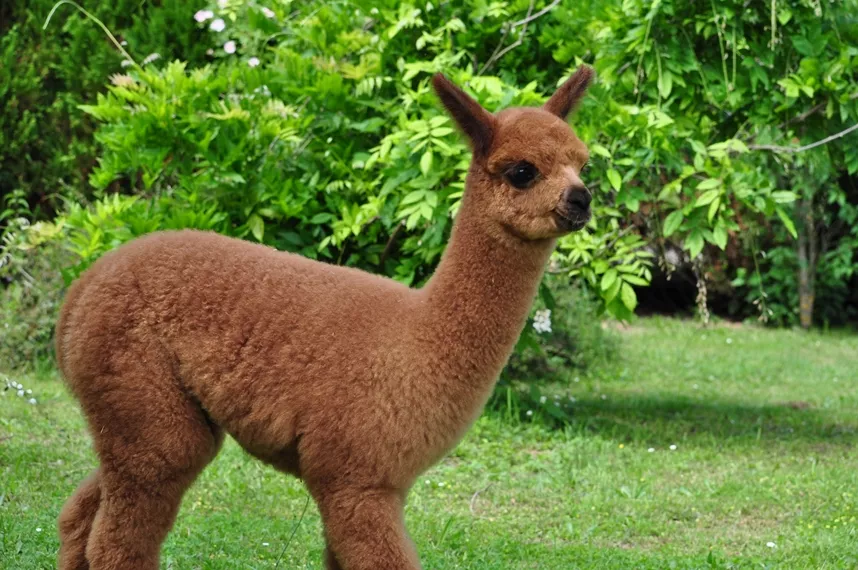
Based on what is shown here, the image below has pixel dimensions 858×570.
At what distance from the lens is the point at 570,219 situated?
3.59 m

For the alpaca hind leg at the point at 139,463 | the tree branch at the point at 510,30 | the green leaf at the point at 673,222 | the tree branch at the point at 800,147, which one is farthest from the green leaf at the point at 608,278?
the alpaca hind leg at the point at 139,463

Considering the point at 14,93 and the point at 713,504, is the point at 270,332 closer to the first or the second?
the point at 713,504

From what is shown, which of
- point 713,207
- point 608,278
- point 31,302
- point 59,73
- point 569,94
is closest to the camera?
point 569,94

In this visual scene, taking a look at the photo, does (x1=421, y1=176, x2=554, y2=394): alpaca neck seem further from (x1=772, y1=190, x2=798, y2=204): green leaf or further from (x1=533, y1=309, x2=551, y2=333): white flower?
(x1=533, y1=309, x2=551, y2=333): white flower

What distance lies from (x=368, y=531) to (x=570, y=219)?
44.1 inches

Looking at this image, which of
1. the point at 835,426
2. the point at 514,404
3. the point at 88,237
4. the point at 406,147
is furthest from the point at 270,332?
the point at 835,426

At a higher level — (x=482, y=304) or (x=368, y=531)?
(x=482, y=304)

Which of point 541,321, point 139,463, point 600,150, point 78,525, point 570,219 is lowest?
point 541,321

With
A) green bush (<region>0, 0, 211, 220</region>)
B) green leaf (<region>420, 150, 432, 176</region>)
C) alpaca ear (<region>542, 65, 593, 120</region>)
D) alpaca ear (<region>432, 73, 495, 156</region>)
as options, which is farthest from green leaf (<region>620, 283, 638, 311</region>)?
green bush (<region>0, 0, 211, 220</region>)

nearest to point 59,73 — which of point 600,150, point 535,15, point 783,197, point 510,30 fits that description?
point 510,30

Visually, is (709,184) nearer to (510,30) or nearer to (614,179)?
(614,179)

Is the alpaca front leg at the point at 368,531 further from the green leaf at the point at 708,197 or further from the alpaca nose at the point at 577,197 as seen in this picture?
the green leaf at the point at 708,197

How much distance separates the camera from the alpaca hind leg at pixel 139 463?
367 centimetres

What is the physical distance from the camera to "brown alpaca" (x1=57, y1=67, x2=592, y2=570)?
3.61 meters
